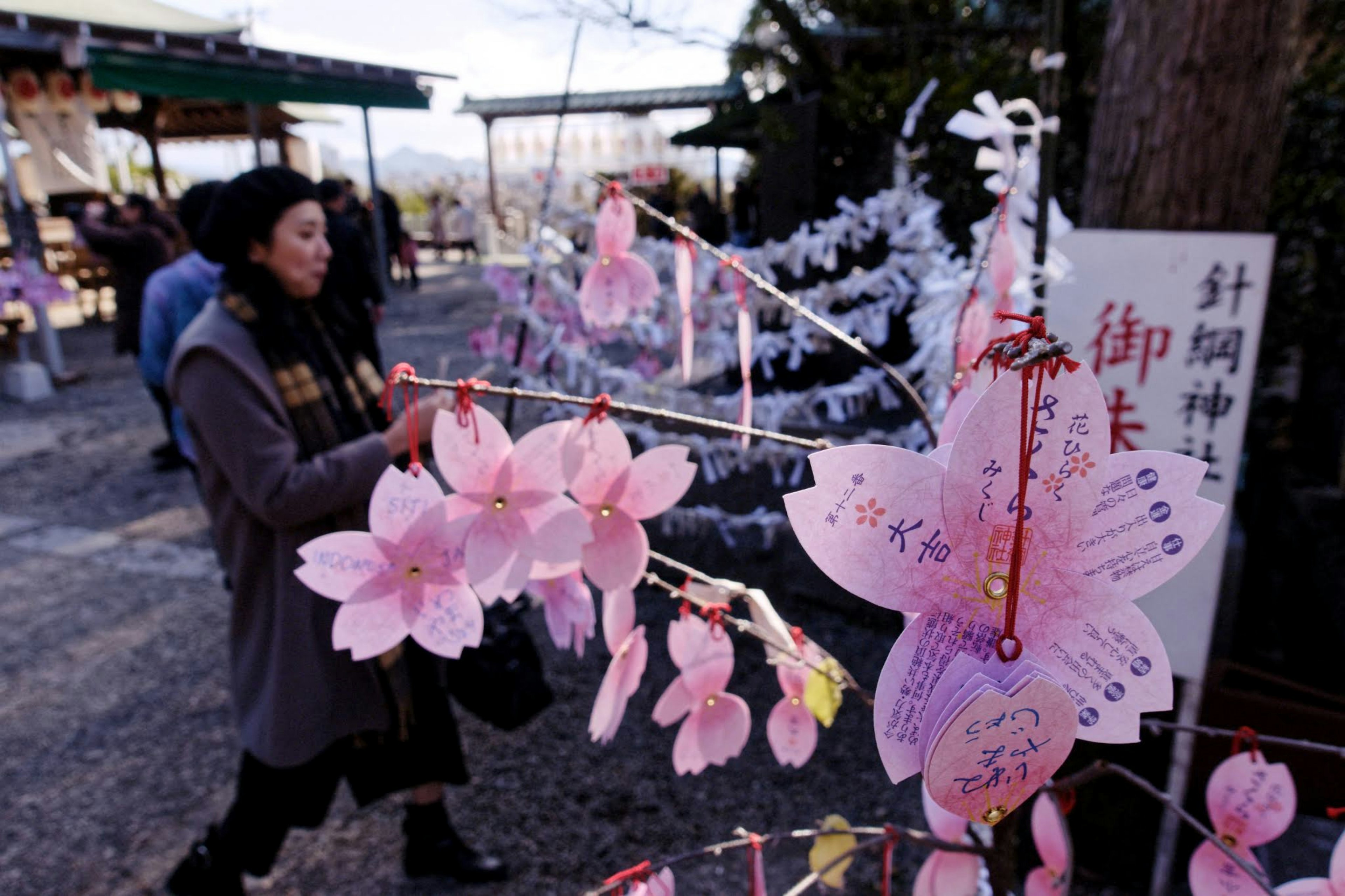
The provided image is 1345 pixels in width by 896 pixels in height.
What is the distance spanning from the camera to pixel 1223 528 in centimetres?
171

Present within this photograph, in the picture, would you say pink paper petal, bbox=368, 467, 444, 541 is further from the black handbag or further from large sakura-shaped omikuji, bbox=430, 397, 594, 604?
the black handbag

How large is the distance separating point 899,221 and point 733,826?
2.23 metres

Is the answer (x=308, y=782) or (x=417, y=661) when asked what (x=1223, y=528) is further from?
(x=308, y=782)

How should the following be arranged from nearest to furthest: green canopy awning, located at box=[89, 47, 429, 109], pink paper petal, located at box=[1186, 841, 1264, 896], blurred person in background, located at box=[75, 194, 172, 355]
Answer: pink paper petal, located at box=[1186, 841, 1264, 896]
blurred person in background, located at box=[75, 194, 172, 355]
green canopy awning, located at box=[89, 47, 429, 109]

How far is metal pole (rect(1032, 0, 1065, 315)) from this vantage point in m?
1.13

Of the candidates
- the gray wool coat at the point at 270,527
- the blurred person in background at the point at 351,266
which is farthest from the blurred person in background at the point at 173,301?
the gray wool coat at the point at 270,527

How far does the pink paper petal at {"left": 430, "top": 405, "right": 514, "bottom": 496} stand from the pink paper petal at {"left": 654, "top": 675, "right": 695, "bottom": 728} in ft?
1.27

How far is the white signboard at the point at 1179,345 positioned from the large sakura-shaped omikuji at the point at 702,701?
1.12m

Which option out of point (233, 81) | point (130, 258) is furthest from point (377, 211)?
point (130, 258)

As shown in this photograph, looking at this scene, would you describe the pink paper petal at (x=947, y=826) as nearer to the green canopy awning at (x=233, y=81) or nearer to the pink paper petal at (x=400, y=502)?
the pink paper petal at (x=400, y=502)

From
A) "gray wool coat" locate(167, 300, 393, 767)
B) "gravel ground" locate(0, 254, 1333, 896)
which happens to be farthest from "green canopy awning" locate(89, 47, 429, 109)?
"gray wool coat" locate(167, 300, 393, 767)

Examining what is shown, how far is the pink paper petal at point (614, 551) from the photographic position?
2.70ft

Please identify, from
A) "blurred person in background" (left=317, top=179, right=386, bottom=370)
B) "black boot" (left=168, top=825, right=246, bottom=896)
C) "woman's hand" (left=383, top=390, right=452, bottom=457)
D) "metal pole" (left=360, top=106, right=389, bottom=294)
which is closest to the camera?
"woman's hand" (left=383, top=390, right=452, bottom=457)

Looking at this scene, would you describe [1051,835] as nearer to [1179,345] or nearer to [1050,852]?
[1050,852]
